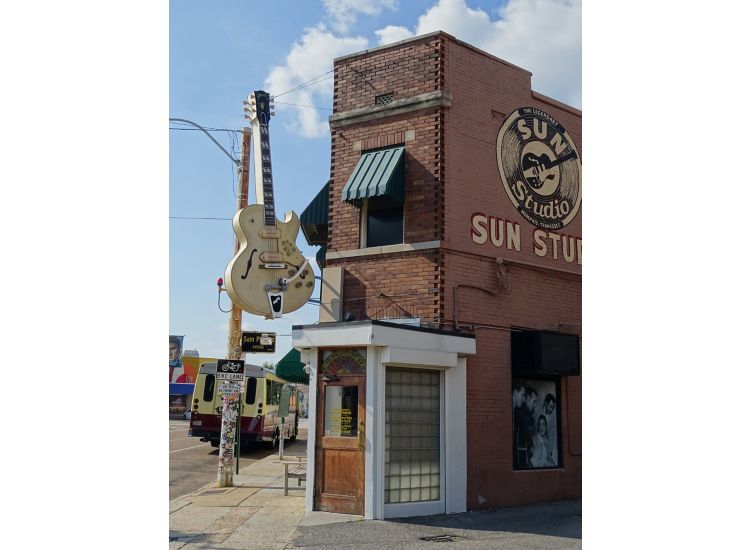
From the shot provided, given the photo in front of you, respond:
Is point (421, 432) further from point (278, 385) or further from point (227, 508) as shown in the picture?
point (278, 385)

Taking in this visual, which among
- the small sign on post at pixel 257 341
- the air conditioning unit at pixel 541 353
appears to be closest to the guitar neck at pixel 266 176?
the small sign on post at pixel 257 341

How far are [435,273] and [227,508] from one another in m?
5.41

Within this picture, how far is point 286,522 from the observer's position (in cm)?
1117

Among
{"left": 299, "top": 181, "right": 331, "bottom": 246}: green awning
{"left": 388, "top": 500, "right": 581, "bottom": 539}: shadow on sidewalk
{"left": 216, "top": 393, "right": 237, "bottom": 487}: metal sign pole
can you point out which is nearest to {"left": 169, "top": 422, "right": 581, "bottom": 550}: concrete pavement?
{"left": 388, "top": 500, "right": 581, "bottom": 539}: shadow on sidewalk

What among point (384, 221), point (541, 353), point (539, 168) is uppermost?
point (539, 168)

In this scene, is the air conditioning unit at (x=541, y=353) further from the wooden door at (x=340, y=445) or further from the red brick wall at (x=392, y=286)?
the wooden door at (x=340, y=445)

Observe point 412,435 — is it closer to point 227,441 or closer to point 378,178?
point 378,178

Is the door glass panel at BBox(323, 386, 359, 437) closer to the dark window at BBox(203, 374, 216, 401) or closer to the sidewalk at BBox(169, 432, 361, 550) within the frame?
the sidewalk at BBox(169, 432, 361, 550)

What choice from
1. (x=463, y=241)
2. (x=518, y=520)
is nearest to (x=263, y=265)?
(x=463, y=241)

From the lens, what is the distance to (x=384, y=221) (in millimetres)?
13719

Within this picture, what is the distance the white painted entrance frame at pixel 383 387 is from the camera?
37.6 ft

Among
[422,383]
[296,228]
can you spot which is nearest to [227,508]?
[422,383]

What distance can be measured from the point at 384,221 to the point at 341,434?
161 inches

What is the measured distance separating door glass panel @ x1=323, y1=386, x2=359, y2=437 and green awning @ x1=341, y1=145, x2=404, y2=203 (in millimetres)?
3470
